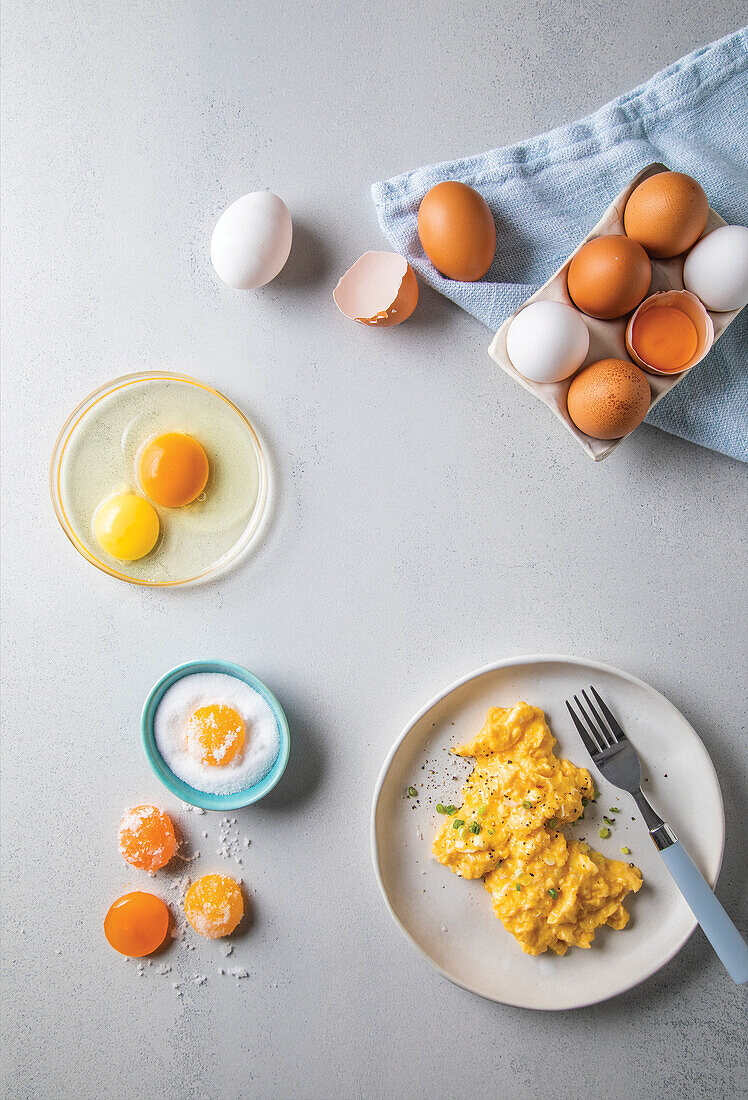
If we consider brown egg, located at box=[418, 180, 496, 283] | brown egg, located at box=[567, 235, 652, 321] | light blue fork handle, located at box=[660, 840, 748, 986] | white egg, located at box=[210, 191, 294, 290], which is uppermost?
white egg, located at box=[210, 191, 294, 290]

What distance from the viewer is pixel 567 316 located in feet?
2.94

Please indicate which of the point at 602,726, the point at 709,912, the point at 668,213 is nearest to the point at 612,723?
the point at 602,726

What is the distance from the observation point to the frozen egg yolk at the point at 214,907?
1.04 meters

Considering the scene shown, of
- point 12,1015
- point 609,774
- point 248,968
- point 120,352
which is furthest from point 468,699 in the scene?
point 12,1015

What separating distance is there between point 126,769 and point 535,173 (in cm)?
115

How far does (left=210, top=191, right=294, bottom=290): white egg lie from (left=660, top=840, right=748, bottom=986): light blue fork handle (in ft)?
3.42

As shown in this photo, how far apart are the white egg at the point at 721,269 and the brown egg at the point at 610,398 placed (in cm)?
13

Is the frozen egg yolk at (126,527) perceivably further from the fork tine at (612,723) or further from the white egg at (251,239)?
the fork tine at (612,723)

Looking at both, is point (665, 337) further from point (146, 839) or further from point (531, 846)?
point (146, 839)

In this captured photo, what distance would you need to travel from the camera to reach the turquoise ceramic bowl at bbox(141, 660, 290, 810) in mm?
1027

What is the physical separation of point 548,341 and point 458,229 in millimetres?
221

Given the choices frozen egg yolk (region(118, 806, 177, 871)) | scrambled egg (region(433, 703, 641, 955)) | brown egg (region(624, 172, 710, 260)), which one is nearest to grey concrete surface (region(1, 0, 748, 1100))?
frozen egg yolk (region(118, 806, 177, 871))

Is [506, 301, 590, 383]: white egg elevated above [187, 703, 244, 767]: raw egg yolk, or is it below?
above

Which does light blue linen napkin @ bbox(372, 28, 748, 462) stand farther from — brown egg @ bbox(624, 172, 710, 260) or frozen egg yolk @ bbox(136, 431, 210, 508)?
frozen egg yolk @ bbox(136, 431, 210, 508)
